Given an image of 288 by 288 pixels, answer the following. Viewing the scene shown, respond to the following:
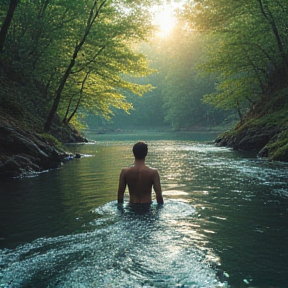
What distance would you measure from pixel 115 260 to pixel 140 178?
2758 mm

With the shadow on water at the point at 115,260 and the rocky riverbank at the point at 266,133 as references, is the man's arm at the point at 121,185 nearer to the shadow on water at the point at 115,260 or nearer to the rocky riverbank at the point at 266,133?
the shadow on water at the point at 115,260

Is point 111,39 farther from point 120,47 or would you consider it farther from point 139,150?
point 139,150

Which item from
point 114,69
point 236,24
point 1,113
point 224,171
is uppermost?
point 236,24

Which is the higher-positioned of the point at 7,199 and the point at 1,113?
the point at 1,113

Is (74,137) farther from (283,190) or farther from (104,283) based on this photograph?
(104,283)

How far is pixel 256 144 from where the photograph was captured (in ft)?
77.6

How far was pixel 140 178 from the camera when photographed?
23.6ft

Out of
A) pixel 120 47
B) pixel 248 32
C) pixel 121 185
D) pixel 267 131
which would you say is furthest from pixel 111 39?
pixel 121 185

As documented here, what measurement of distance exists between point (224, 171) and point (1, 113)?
32.4ft

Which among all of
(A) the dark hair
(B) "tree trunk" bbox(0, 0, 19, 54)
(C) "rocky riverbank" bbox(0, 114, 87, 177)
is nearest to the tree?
(B) "tree trunk" bbox(0, 0, 19, 54)

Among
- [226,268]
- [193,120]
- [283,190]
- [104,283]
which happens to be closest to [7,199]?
[104,283]

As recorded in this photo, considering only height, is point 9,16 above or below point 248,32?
below

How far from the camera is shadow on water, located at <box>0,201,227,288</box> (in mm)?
3982

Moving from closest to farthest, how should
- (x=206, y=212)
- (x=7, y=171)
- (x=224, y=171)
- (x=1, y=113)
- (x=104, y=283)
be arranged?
(x=104, y=283)
(x=206, y=212)
(x=7, y=171)
(x=224, y=171)
(x=1, y=113)
